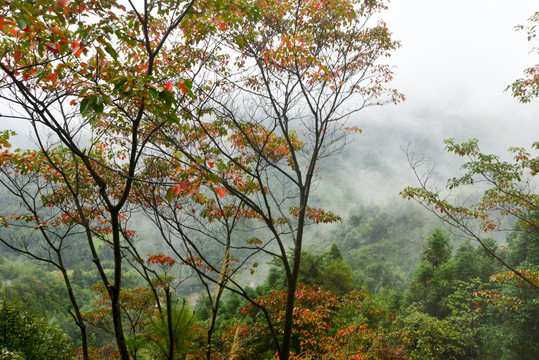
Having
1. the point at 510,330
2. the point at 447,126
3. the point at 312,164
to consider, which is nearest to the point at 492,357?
the point at 510,330

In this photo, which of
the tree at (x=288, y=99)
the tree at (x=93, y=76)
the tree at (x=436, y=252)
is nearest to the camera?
the tree at (x=93, y=76)

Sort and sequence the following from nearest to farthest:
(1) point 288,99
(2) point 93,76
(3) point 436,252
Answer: (2) point 93,76 → (1) point 288,99 → (3) point 436,252

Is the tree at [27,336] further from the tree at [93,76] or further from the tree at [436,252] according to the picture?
the tree at [436,252]

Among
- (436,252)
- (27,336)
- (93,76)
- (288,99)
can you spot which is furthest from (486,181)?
(436,252)

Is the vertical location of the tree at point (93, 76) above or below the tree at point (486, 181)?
below

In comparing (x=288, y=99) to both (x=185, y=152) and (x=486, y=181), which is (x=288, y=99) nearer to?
(x=185, y=152)

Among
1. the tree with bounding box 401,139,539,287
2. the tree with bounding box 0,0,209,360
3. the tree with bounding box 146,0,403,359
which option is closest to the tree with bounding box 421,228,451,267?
the tree with bounding box 401,139,539,287

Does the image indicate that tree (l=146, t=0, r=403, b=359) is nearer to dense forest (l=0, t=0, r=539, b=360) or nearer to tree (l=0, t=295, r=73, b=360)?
dense forest (l=0, t=0, r=539, b=360)

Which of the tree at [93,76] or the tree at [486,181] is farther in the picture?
the tree at [486,181]

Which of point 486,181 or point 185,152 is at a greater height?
point 486,181

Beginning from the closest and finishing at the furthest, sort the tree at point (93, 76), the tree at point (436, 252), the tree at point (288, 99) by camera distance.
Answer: the tree at point (93, 76)
the tree at point (288, 99)
the tree at point (436, 252)

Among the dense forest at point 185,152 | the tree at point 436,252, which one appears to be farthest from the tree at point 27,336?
the tree at point 436,252

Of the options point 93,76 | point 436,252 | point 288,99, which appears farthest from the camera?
point 436,252

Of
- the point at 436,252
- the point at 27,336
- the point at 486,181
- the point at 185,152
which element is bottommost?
the point at 27,336
